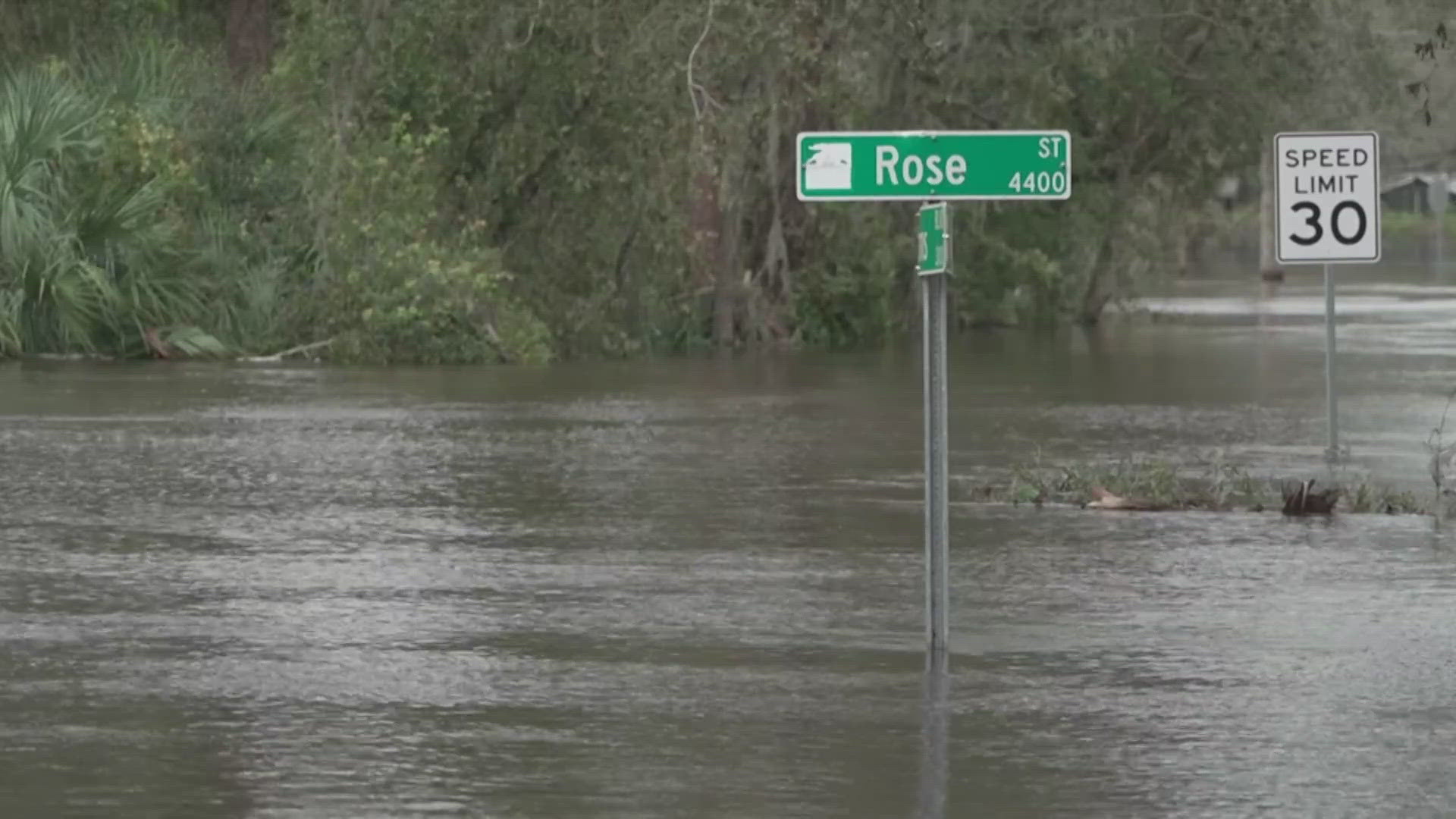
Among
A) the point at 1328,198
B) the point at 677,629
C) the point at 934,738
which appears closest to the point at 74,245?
the point at 1328,198

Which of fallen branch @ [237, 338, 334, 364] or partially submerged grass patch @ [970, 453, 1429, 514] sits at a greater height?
fallen branch @ [237, 338, 334, 364]

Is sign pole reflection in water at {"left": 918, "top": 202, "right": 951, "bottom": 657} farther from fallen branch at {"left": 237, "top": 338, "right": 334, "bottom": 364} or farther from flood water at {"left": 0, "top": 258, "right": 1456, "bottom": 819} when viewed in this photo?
fallen branch at {"left": 237, "top": 338, "right": 334, "bottom": 364}

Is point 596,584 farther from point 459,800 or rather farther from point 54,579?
point 459,800

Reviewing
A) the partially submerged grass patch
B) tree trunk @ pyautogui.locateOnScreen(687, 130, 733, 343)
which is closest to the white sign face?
the partially submerged grass patch

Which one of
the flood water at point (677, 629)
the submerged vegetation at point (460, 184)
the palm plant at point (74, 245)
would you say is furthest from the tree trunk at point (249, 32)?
the flood water at point (677, 629)

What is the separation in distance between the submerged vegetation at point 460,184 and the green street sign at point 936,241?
17.4 meters

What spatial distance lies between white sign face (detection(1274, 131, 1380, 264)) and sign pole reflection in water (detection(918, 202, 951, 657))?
8.24 meters

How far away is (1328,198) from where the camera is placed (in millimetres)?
19359

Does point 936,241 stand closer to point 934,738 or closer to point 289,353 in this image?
point 934,738

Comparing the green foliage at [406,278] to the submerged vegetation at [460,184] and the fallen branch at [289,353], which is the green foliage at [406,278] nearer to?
the submerged vegetation at [460,184]

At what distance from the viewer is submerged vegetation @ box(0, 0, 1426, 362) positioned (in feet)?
107

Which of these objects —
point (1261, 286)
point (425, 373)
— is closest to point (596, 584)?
point (425, 373)

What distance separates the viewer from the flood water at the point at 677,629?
28.9 ft

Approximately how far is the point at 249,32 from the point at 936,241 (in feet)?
132
